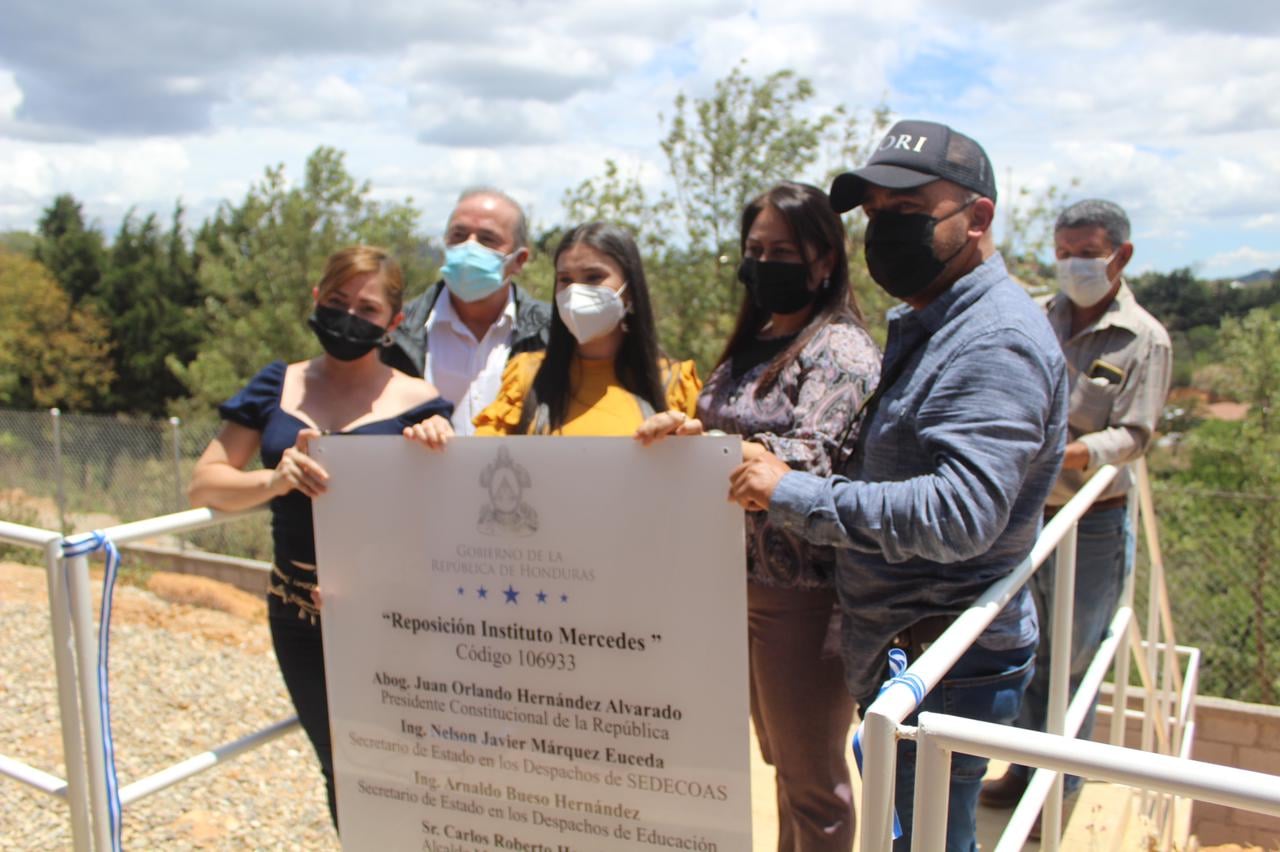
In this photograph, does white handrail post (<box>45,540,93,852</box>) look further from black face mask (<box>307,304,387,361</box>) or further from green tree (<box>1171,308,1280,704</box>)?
green tree (<box>1171,308,1280,704</box>)

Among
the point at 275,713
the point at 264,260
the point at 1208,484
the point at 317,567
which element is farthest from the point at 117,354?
the point at 317,567

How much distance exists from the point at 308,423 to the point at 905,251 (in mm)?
1612

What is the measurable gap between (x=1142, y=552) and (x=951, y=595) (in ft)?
24.9

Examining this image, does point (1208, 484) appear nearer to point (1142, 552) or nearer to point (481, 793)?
point (1142, 552)

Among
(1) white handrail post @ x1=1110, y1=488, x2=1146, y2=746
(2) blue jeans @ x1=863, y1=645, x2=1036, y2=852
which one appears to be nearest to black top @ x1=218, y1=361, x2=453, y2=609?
(2) blue jeans @ x1=863, y1=645, x2=1036, y2=852

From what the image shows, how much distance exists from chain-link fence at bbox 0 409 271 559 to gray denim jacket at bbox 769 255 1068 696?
10.2 m

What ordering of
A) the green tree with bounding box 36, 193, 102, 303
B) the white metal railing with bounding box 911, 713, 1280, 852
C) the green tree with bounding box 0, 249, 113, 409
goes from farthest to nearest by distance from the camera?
the green tree with bounding box 36, 193, 102, 303
the green tree with bounding box 0, 249, 113, 409
the white metal railing with bounding box 911, 713, 1280, 852

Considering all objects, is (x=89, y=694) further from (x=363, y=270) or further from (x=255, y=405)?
(x=363, y=270)

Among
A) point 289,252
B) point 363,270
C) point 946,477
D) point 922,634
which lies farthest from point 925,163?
point 289,252

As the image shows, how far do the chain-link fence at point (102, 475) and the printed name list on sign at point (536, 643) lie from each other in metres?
9.27

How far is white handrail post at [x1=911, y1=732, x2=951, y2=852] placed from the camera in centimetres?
138

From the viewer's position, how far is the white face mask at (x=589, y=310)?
8.78 ft

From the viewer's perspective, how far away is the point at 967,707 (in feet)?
6.61

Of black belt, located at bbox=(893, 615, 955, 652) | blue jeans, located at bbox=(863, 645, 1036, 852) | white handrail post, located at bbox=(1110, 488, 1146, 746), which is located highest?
black belt, located at bbox=(893, 615, 955, 652)
